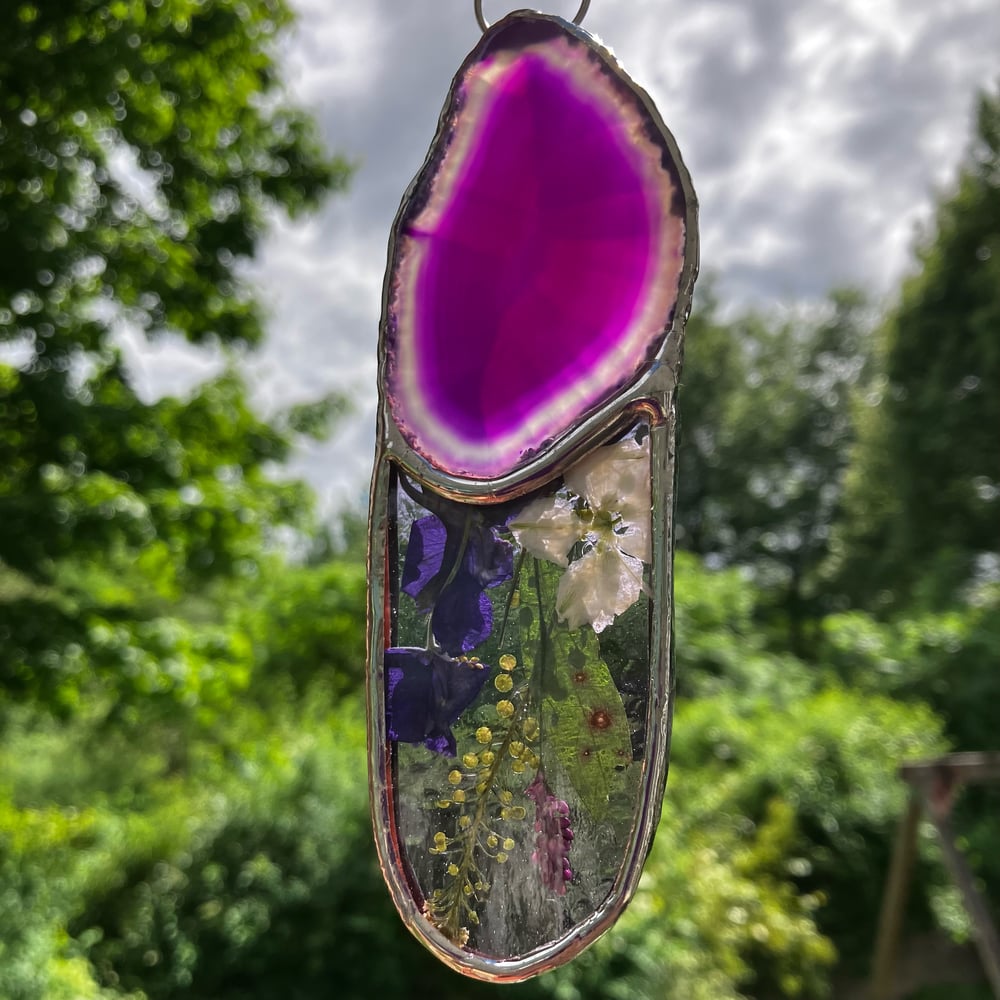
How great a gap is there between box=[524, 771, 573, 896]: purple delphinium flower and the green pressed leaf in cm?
2

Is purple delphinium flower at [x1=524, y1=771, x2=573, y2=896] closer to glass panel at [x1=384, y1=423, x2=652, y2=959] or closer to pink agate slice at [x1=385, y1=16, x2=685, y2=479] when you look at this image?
glass panel at [x1=384, y1=423, x2=652, y2=959]

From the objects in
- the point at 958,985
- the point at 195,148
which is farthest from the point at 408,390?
the point at 958,985

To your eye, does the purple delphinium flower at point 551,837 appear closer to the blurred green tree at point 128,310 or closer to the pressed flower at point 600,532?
the pressed flower at point 600,532

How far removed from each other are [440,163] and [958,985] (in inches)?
222

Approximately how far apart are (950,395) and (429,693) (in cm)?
846

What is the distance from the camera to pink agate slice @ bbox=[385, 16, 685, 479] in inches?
25.9

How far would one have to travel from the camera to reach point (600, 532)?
0.65 meters

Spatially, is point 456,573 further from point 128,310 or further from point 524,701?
point 128,310

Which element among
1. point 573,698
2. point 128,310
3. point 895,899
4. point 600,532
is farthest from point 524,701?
point 895,899

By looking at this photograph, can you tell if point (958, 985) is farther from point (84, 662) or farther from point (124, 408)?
point (124, 408)

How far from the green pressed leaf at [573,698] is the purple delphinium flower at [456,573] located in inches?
1.3

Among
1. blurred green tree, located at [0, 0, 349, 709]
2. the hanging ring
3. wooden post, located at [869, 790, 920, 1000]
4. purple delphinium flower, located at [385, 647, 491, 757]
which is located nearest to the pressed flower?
purple delphinium flower, located at [385, 647, 491, 757]

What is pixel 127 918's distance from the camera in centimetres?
334

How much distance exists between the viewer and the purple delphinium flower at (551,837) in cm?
63
